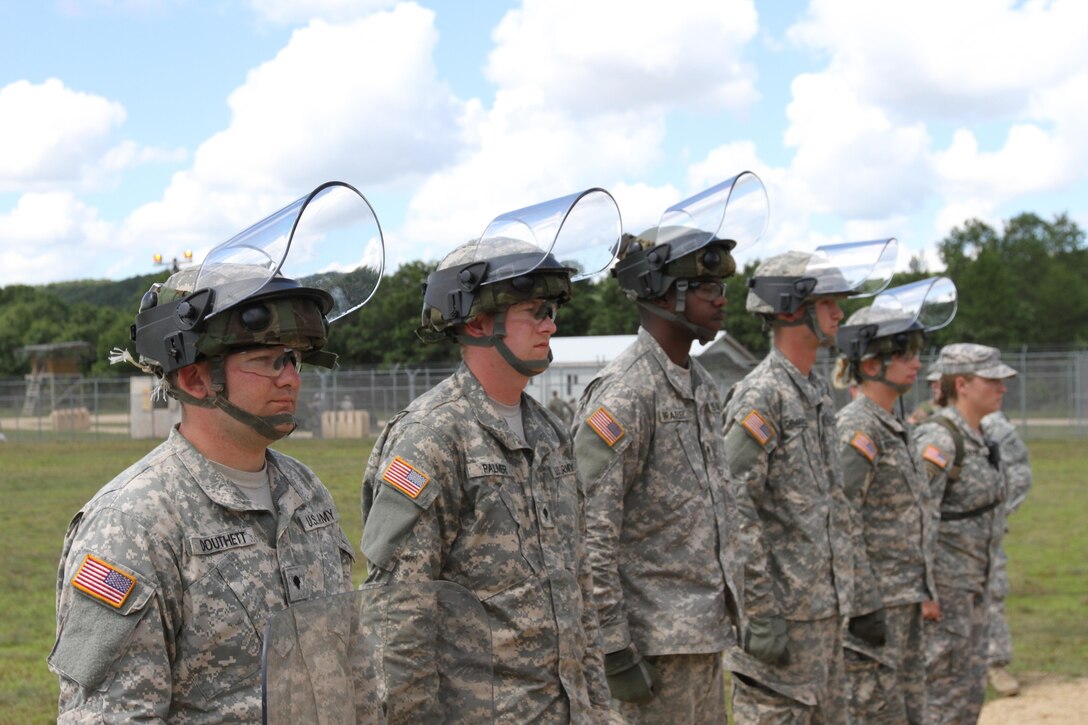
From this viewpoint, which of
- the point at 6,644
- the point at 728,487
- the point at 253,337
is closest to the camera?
the point at 253,337

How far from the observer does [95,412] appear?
4003 cm

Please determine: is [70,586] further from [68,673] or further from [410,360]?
[410,360]

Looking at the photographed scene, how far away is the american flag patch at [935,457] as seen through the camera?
23.5 ft

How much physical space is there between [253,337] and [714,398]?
2.64 m

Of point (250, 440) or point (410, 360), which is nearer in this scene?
point (250, 440)

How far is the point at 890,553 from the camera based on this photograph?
641cm

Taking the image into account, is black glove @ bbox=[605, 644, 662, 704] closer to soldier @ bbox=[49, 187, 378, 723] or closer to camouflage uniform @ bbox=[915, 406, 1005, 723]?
soldier @ bbox=[49, 187, 378, 723]

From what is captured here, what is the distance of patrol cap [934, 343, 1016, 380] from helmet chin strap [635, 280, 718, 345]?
120 inches

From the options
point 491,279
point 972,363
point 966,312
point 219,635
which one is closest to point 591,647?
point 491,279

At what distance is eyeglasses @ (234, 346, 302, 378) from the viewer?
8.98 ft

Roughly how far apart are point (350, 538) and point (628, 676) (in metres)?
10.4

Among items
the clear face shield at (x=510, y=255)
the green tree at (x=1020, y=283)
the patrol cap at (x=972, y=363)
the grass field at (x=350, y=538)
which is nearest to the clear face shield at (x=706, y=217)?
the clear face shield at (x=510, y=255)

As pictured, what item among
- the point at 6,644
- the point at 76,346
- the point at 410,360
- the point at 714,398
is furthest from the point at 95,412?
the point at 714,398

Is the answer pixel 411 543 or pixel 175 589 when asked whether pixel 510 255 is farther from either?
pixel 175 589
